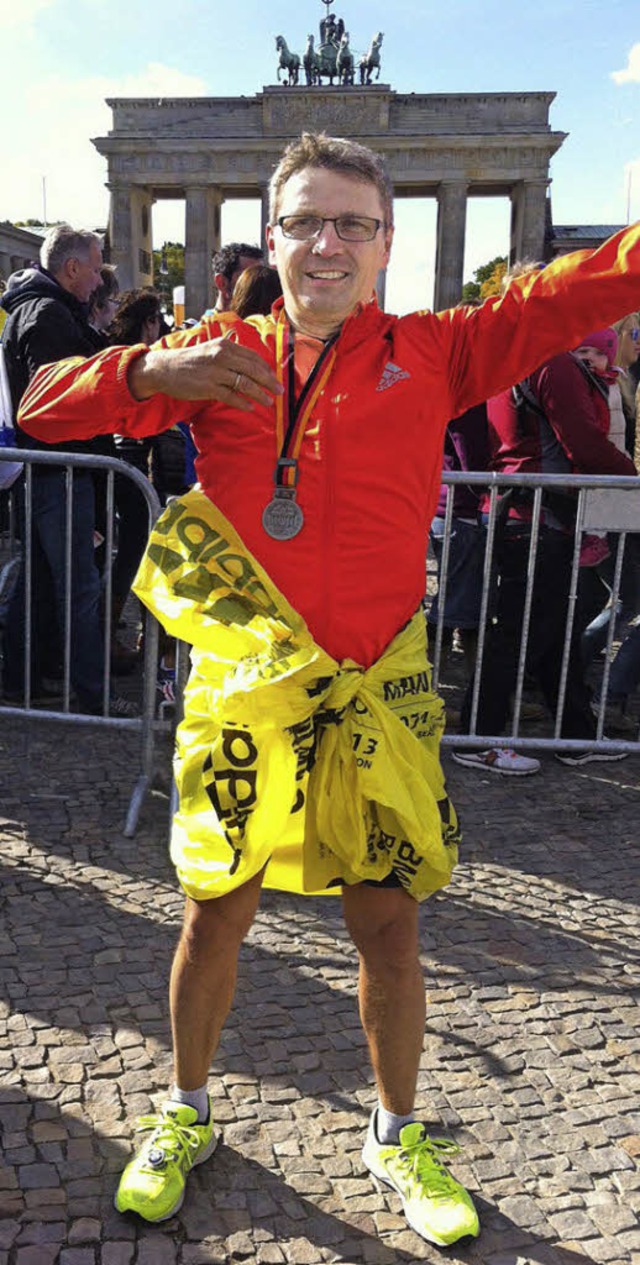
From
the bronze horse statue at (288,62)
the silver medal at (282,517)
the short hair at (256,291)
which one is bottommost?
the silver medal at (282,517)

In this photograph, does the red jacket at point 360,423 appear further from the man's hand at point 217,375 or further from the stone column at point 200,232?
the stone column at point 200,232

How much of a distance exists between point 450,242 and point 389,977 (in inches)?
2108

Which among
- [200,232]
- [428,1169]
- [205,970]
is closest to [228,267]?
[205,970]

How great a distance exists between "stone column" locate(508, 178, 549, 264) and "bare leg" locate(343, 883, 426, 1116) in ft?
167

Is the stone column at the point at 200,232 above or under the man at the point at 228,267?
above

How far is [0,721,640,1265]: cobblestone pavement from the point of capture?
7.54ft

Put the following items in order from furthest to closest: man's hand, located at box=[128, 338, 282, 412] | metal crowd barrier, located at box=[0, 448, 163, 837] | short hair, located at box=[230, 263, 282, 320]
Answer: short hair, located at box=[230, 263, 282, 320], metal crowd barrier, located at box=[0, 448, 163, 837], man's hand, located at box=[128, 338, 282, 412]

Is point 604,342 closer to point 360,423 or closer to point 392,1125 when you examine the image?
point 360,423

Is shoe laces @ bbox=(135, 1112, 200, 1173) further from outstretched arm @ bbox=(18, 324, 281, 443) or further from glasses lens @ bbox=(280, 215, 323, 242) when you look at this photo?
glasses lens @ bbox=(280, 215, 323, 242)

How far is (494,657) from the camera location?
5125mm

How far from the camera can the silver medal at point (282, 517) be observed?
212 cm

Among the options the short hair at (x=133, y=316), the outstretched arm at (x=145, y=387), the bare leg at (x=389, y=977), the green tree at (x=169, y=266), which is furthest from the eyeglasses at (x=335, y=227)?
the green tree at (x=169, y=266)

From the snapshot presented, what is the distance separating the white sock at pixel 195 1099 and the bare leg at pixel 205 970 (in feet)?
0.20

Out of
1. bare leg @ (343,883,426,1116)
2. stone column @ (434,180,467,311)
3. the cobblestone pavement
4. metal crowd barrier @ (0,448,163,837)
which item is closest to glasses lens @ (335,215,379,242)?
bare leg @ (343,883,426,1116)
